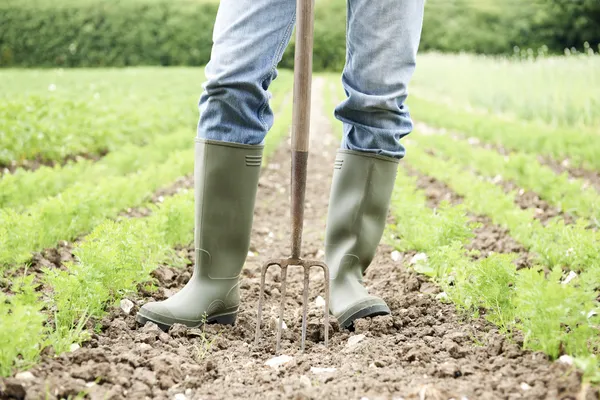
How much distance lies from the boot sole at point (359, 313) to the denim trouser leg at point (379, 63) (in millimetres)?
614

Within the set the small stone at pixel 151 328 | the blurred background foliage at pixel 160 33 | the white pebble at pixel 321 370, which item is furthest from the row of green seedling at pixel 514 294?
the blurred background foliage at pixel 160 33

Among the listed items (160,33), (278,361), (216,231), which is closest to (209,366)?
(278,361)

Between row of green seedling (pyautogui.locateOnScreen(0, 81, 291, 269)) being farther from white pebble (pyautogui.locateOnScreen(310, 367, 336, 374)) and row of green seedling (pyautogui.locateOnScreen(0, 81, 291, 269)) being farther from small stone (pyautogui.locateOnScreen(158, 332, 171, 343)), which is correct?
white pebble (pyautogui.locateOnScreen(310, 367, 336, 374))

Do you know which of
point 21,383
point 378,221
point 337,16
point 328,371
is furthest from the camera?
point 337,16

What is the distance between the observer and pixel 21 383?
1668mm

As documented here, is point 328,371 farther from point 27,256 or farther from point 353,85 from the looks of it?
point 27,256

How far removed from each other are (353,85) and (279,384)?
1.12m

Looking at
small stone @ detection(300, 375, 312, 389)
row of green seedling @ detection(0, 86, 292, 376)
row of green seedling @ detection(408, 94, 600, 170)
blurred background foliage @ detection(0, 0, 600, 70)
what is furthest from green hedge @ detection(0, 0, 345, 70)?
small stone @ detection(300, 375, 312, 389)

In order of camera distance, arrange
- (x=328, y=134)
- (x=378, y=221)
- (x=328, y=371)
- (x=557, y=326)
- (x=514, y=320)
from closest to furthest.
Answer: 1. (x=557, y=326)
2. (x=328, y=371)
3. (x=514, y=320)
4. (x=378, y=221)
5. (x=328, y=134)

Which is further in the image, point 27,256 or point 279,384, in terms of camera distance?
point 27,256

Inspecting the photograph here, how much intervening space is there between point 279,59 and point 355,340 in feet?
3.33

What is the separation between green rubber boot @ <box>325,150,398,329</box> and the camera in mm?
2504

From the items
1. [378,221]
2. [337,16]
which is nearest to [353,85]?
[378,221]

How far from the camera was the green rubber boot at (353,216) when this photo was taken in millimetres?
2504
